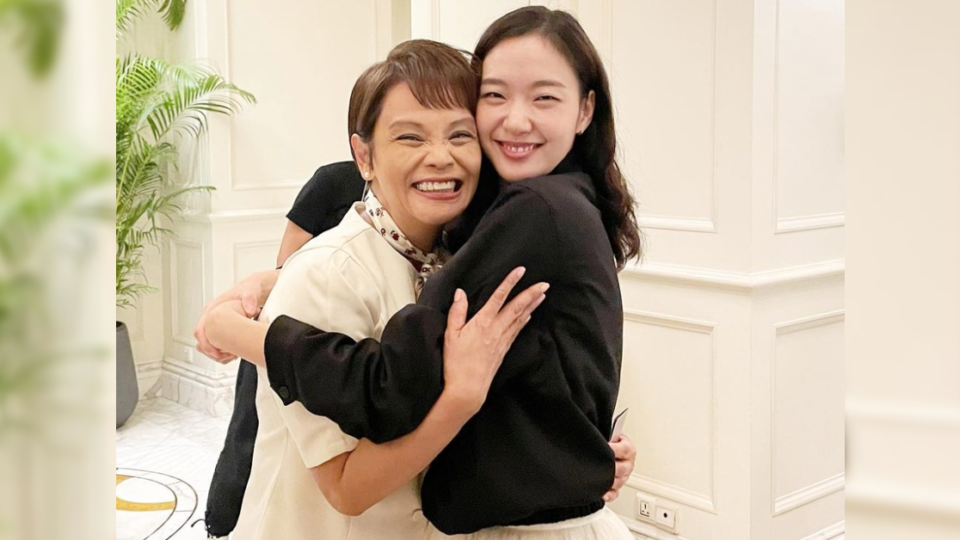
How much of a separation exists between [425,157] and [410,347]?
30 centimetres

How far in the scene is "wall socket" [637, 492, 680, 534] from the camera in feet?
10.9

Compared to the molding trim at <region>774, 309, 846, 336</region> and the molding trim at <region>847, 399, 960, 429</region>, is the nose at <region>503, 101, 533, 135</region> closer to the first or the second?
the molding trim at <region>847, 399, 960, 429</region>

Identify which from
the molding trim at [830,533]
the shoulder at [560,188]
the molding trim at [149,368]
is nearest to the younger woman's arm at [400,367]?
the shoulder at [560,188]

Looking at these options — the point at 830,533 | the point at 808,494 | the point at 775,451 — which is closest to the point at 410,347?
the point at 775,451

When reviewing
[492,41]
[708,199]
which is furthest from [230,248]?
[492,41]

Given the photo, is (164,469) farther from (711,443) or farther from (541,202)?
(541,202)

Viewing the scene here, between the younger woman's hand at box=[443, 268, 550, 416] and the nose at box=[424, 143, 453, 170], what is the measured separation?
0.69 feet

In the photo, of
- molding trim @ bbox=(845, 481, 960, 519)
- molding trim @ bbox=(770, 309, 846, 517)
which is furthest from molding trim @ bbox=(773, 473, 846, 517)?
molding trim @ bbox=(845, 481, 960, 519)

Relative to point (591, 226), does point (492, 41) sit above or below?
above

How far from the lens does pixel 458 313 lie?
3.89 feet

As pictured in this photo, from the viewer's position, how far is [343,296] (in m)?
1.27

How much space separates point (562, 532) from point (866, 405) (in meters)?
1.06

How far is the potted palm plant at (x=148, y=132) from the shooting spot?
4.98 meters

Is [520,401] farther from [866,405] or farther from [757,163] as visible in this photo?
[757,163]
